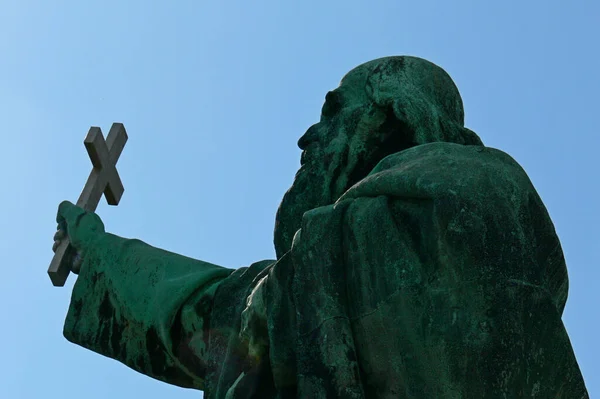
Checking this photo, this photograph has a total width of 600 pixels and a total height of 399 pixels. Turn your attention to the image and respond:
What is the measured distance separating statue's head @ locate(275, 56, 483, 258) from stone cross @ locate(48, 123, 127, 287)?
1.20 m

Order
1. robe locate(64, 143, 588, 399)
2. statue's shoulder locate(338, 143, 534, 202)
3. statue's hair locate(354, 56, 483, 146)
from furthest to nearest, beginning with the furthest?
statue's hair locate(354, 56, 483, 146)
statue's shoulder locate(338, 143, 534, 202)
robe locate(64, 143, 588, 399)

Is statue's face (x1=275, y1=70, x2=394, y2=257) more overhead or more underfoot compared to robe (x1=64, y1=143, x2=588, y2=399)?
more overhead

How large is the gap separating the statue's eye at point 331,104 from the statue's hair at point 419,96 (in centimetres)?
13

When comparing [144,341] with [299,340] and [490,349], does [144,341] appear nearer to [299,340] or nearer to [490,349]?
[299,340]

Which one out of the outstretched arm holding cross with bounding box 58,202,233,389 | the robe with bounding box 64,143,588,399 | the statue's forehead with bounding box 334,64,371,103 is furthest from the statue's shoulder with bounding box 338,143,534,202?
the outstretched arm holding cross with bounding box 58,202,233,389

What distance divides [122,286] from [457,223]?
6.73ft

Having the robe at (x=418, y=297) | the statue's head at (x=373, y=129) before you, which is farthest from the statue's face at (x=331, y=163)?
the robe at (x=418, y=297)

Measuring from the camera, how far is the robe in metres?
6.67

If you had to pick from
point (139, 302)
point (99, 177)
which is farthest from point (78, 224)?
point (139, 302)

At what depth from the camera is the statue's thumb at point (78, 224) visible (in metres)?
8.52

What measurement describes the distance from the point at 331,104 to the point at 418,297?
1.48 m

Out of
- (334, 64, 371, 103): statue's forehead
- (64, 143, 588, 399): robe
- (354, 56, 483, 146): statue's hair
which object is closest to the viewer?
(64, 143, 588, 399): robe

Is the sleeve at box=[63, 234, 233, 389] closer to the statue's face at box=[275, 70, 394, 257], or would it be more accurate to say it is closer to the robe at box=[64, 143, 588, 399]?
the robe at box=[64, 143, 588, 399]

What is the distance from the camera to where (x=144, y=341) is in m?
8.14
